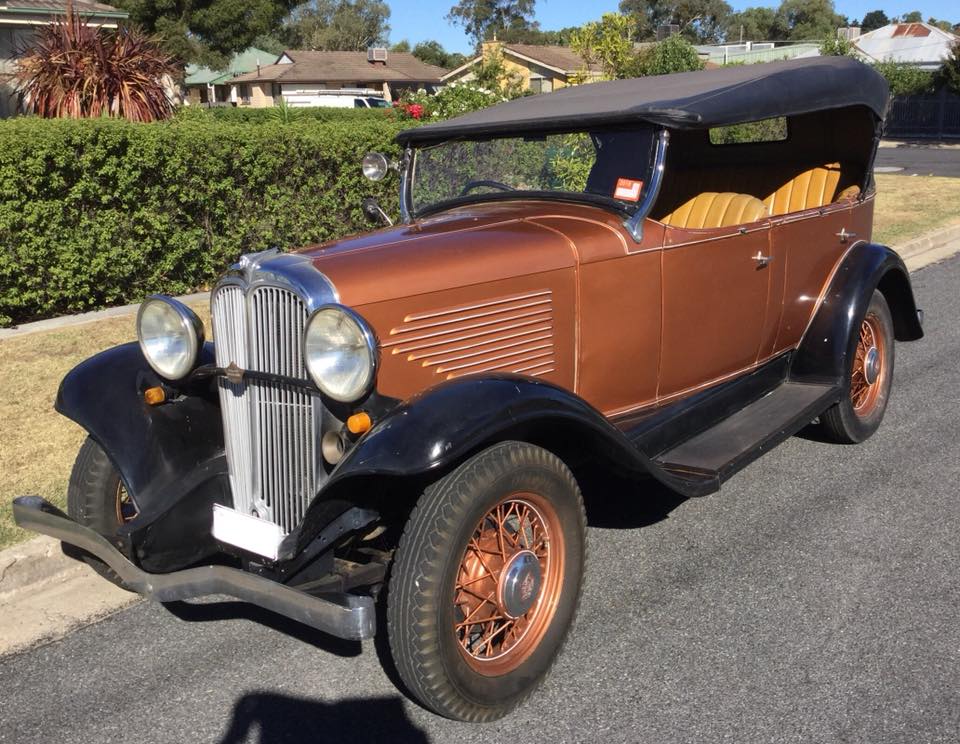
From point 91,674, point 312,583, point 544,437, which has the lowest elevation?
point 91,674

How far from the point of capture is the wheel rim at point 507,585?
9.53ft

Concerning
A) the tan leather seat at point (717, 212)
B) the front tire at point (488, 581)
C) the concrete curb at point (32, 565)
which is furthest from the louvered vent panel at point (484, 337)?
the concrete curb at point (32, 565)

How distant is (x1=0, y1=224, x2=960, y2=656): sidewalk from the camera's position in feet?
11.3

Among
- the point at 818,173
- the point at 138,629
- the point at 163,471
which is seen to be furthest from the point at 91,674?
the point at 818,173

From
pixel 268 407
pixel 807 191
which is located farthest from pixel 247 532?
pixel 807 191

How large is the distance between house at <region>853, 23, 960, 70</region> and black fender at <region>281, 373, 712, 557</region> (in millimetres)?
51553

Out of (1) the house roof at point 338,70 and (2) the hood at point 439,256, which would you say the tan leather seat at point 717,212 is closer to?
(2) the hood at point 439,256

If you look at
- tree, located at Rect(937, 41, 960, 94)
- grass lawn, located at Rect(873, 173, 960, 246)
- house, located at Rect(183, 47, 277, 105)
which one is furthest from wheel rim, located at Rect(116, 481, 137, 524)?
house, located at Rect(183, 47, 277, 105)

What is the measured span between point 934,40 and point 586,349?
55.1 m

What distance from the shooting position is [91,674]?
319 cm

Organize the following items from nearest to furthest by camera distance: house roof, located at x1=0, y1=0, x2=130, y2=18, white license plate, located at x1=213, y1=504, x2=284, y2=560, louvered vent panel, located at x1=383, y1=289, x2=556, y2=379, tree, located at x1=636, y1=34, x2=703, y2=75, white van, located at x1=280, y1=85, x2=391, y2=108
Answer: white license plate, located at x1=213, y1=504, x2=284, y2=560 → louvered vent panel, located at x1=383, y1=289, x2=556, y2=379 → tree, located at x1=636, y1=34, x2=703, y2=75 → house roof, located at x1=0, y1=0, x2=130, y2=18 → white van, located at x1=280, y1=85, x2=391, y2=108

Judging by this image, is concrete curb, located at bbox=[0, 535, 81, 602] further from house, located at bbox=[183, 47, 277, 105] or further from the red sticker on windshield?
house, located at bbox=[183, 47, 277, 105]

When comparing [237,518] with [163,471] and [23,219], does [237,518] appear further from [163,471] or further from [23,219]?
[23,219]

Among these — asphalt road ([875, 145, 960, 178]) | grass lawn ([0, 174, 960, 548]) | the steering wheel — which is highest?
the steering wheel
